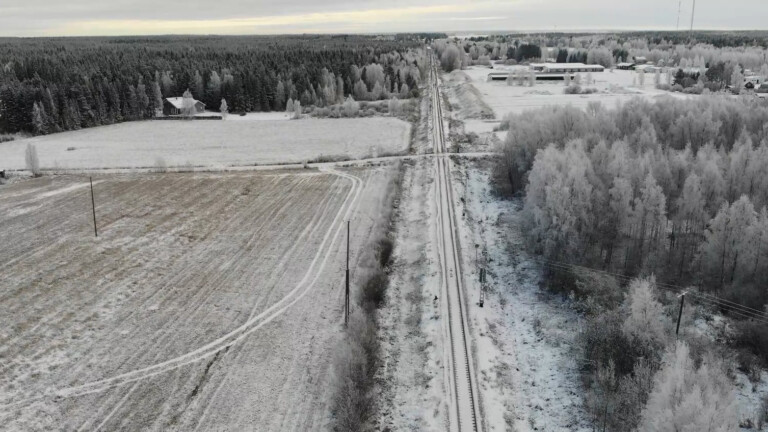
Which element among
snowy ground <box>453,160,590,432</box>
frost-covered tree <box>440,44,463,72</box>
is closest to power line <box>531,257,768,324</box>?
snowy ground <box>453,160,590,432</box>

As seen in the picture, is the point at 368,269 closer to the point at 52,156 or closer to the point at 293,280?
the point at 293,280

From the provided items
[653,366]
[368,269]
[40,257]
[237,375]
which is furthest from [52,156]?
[653,366]

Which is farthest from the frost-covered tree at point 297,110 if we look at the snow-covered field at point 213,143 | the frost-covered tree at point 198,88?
the frost-covered tree at point 198,88

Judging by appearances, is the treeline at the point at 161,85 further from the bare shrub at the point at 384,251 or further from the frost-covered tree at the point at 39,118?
the bare shrub at the point at 384,251

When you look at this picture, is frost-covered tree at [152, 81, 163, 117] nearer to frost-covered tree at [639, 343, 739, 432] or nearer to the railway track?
the railway track

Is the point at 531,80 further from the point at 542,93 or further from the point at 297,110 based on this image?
the point at 297,110

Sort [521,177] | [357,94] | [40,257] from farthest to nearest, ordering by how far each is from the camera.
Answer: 1. [357,94]
2. [521,177]
3. [40,257]
